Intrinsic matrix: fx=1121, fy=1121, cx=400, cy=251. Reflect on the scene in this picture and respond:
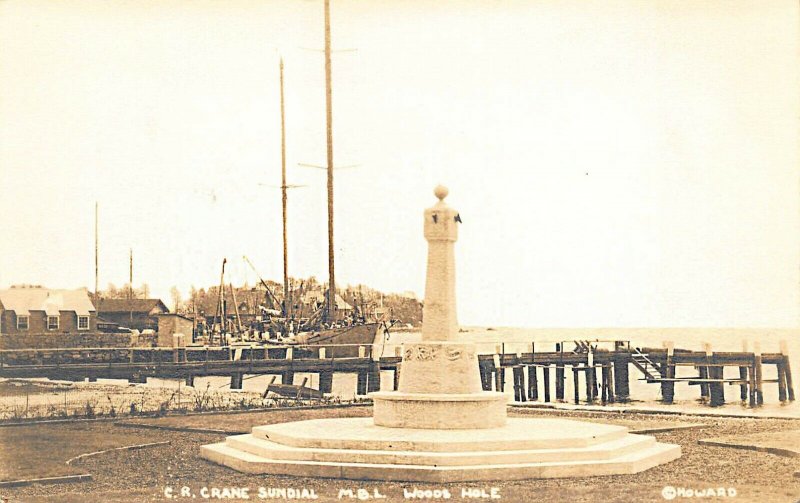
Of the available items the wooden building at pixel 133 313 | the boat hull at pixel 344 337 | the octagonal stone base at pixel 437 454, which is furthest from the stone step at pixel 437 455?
the wooden building at pixel 133 313

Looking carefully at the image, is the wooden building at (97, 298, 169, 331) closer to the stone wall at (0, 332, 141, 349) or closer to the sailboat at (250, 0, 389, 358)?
the stone wall at (0, 332, 141, 349)

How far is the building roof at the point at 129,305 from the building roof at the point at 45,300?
7218mm

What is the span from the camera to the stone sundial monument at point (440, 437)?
49.8ft

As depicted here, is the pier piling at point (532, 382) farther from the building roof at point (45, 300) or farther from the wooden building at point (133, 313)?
the wooden building at point (133, 313)

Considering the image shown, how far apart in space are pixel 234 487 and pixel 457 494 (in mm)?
2981

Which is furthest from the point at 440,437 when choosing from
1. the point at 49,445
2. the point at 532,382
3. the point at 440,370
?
the point at 532,382

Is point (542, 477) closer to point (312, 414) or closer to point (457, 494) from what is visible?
point (457, 494)

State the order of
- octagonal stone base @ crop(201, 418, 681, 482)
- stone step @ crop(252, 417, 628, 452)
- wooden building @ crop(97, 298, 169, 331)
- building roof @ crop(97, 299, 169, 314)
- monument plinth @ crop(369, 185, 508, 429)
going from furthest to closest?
1. building roof @ crop(97, 299, 169, 314)
2. wooden building @ crop(97, 298, 169, 331)
3. monument plinth @ crop(369, 185, 508, 429)
4. stone step @ crop(252, 417, 628, 452)
5. octagonal stone base @ crop(201, 418, 681, 482)

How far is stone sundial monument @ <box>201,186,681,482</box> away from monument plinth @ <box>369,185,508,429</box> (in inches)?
0.6

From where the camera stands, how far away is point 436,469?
14773mm

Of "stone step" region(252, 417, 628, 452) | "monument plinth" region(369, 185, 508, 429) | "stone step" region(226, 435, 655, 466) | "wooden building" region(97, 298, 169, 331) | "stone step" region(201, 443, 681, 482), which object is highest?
"wooden building" region(97, 298, 169, 331)

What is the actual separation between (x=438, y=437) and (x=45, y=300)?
4030 centimetres

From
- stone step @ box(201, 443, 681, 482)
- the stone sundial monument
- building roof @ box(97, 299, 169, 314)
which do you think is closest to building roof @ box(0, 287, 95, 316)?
building roof @ box(97, 299, 169, 314)

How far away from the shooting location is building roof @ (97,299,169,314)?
64625mm
